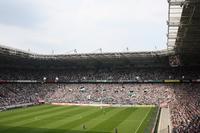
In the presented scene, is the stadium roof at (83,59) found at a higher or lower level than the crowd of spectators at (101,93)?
higher

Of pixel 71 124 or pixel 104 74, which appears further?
pixel 104 74

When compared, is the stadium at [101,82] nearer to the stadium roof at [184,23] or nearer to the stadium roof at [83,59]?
the stadium roof at [83,59]

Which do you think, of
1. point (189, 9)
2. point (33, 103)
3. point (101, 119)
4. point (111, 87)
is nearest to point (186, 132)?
point (189, 9)

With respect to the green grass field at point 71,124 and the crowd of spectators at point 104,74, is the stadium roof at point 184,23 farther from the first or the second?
the crowd of spectators at point 104,74

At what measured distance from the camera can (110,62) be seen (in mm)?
87938

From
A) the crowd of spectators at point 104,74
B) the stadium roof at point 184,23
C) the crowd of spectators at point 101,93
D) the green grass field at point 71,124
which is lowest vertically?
the green grass field at point 71,124

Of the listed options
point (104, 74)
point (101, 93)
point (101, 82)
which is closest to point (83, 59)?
point (101, 82)

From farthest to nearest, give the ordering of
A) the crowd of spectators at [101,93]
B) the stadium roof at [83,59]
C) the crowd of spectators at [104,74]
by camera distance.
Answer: the crowd of spectators at [104,74], the stadium roof at [83,59], the crowd of spectators at [101,93]

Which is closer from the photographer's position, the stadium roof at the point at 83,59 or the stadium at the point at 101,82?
the stadium at the point at 101,82

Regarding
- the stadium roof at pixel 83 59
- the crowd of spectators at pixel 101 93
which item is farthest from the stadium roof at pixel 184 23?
the crowd of spectators at pixel 101 93

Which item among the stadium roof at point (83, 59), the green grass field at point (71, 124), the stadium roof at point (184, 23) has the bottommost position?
the green grass field at point (71, 124)

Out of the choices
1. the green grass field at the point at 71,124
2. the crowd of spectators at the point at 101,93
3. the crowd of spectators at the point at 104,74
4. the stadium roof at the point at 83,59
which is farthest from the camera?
the crowd of spectators at the point at 104,74

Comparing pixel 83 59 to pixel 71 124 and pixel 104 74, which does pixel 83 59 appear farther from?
pixel 71 124

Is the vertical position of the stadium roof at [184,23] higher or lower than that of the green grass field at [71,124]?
higher
